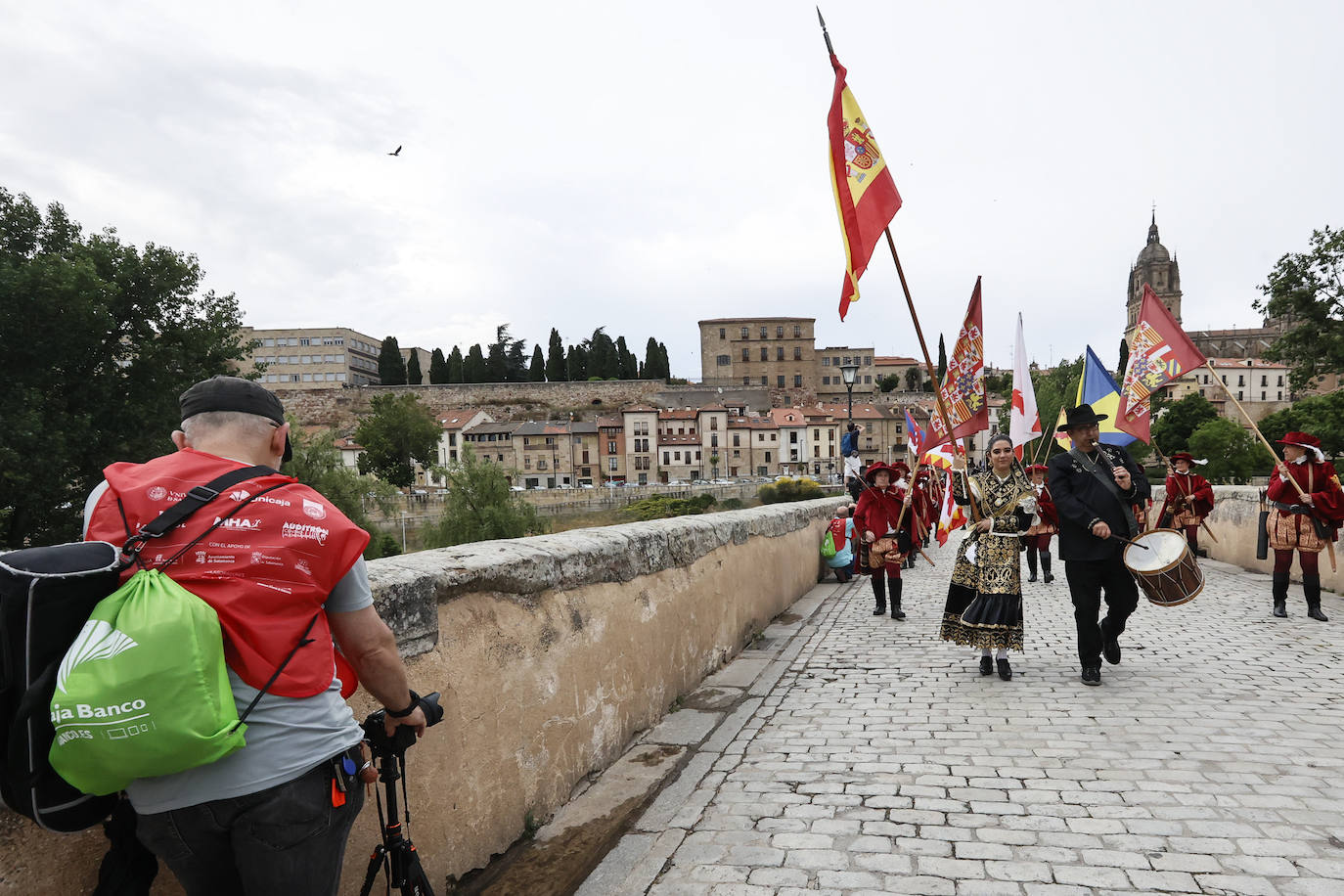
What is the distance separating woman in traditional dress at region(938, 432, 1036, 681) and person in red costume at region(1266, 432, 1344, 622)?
4.08 m

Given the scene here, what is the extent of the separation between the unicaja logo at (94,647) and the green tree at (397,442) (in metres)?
89.5

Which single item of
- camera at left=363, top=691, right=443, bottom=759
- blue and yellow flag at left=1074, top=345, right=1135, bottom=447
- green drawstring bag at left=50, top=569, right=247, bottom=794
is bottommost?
camera at left=363, top=691, right=443, bottom=759

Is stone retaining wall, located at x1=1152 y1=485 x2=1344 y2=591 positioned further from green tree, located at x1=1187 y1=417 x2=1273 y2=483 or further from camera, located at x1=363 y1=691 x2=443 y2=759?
green tree, located at x1=1187 y1=417 x2=1273 y2=483

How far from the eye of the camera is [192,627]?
1555 millimetres

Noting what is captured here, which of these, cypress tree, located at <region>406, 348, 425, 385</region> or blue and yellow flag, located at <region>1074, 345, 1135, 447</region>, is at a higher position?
cypress tree, located at <region>406, 348, 425, 385</region>

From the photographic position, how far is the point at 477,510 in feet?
169

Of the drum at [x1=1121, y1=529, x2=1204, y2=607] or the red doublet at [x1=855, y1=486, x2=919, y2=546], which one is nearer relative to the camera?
the drum at [x1=1121, y1=529, x2=1204, y2=607]

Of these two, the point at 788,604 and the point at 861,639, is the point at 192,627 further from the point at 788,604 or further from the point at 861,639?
the point at 788,604

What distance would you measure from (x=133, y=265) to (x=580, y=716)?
1449 inches

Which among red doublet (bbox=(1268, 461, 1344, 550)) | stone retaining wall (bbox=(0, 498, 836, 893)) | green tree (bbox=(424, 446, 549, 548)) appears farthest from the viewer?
green tree (bbox=(424, 446, 549, 548))

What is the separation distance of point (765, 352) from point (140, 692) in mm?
121196

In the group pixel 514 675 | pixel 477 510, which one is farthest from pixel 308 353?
pixel 514 675

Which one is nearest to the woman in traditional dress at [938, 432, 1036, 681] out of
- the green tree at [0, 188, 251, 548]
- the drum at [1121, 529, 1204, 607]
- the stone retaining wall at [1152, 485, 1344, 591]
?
the drum at [1121, 529, 1204, 607]

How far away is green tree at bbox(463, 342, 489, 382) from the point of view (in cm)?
11785
